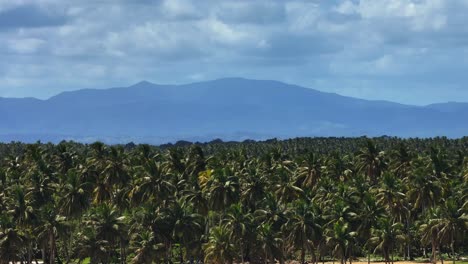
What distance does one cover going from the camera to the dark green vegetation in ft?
353

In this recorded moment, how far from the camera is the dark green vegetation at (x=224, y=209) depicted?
108 m

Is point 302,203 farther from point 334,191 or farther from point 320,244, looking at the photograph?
point 334,191

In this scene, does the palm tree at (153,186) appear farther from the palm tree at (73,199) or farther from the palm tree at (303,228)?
the palm tree at (303,228)

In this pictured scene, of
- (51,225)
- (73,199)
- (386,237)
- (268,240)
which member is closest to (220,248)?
(268,240)

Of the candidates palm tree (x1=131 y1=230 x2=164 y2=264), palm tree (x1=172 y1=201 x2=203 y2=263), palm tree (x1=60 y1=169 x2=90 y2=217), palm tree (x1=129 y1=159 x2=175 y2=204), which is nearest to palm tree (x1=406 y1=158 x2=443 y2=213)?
palm tree (x1=129 y1=159 x2=175 y2=204)

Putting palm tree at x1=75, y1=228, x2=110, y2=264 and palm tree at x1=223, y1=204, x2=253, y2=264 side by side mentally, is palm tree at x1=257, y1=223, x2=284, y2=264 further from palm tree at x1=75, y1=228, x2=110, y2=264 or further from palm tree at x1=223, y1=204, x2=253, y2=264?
palm tree at x1=75, y1=228, x2=110, y2=264

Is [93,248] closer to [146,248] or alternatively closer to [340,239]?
[146,248]

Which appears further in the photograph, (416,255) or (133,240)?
(416,255)

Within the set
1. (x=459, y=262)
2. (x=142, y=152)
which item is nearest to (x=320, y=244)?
(x=459, y=262)

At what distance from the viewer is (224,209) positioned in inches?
4961

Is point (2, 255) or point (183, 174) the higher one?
point (183, 174)

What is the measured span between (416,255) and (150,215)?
2504 inches

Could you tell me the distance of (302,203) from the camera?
110188 millimetres

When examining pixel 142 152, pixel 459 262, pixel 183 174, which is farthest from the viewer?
pixel 142 152
